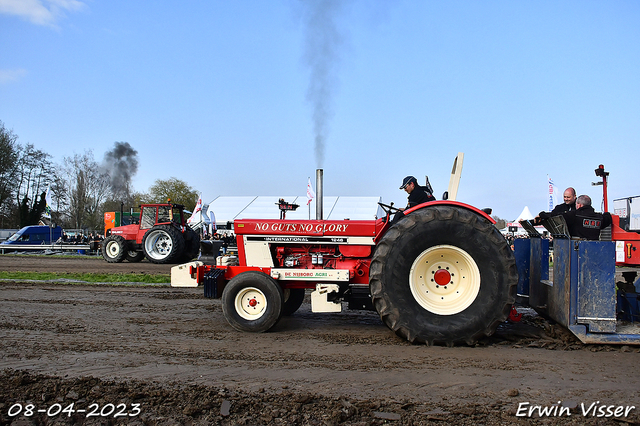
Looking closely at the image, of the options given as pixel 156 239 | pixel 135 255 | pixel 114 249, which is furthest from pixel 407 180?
pixel 114 249

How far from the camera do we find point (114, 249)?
16.5 meters

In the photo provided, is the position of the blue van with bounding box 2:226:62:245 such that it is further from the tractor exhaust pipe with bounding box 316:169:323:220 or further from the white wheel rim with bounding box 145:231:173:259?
the tractor exhaust pipe with bounding box 316:169:323:220

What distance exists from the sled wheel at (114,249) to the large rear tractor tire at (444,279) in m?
13.8

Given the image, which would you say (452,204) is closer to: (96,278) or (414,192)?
(414,192)

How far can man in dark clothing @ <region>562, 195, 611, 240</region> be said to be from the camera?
4.84 m

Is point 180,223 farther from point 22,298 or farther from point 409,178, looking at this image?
point 409,178

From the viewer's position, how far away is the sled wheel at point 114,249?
642 inches

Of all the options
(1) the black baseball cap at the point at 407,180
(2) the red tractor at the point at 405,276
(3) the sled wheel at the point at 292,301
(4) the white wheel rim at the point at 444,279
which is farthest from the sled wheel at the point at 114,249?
(4) the white wheel rim at the point at 444,279

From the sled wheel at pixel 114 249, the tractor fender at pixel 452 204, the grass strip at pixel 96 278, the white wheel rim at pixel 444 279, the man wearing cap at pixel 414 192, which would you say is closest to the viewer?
the white wheel rim at pixel 444 279

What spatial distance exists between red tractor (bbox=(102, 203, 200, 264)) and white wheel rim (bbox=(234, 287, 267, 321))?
410 inches

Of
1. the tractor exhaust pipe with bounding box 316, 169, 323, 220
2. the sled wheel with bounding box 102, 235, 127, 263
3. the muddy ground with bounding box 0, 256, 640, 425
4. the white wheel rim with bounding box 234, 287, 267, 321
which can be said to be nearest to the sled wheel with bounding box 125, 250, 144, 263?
the sled wheel with bounding box 102, 235, 127, 263

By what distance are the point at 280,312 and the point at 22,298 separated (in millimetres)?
5035

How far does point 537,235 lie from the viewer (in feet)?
19.3

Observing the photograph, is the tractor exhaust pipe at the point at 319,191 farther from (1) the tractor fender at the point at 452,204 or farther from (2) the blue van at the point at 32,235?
(2) the blue van at the point at 32,235
